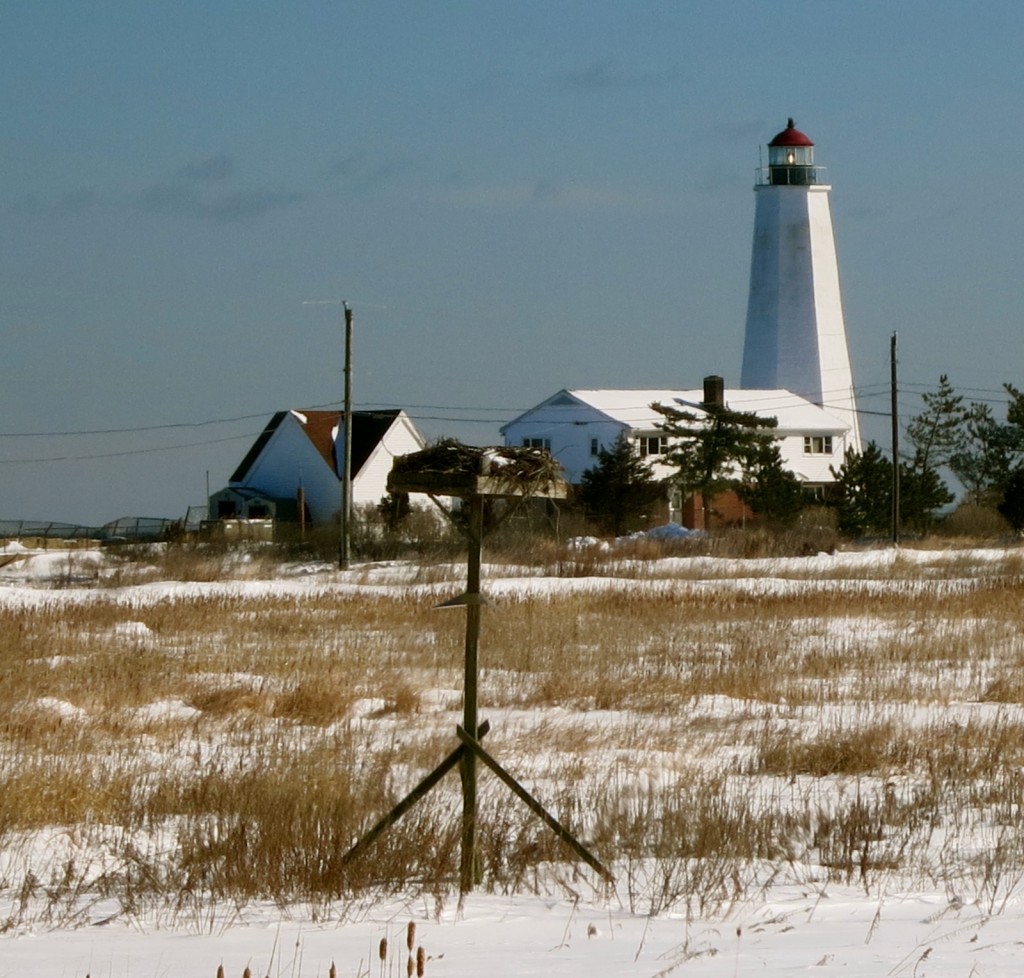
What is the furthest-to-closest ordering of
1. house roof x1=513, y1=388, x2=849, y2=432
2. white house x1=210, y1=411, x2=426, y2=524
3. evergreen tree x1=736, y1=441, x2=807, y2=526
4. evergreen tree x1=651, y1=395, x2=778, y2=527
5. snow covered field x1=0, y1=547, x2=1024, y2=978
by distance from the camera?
house roof x1=513, y1=388, x2=849, y2=432 < white house x1=210, y1=411, x2=426, y2=524 < evergreen tree x1=651, y1=395, x2=778, y2=527 < evergreen tree x1=736, y1=441, x2=807, y2=526 < snow covered field x1=0, y1=547, x2=1024, y2=978

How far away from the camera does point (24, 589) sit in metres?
31.2

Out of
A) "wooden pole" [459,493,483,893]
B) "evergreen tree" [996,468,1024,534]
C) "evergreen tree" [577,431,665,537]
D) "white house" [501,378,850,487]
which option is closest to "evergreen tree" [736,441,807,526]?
"evergreen tree" [577,431,665,537]

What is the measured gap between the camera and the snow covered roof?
6462 centimetres

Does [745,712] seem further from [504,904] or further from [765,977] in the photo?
[765,977]

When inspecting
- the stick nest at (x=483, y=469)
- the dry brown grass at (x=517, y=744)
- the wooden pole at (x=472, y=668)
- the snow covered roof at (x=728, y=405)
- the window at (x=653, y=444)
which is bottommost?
the dry brown grass at (x=517, y=744)

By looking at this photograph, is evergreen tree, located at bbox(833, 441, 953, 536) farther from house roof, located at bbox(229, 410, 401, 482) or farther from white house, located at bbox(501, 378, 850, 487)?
house roof, located at bbox(229, 410, 401, 482)

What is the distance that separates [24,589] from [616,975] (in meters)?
27.1

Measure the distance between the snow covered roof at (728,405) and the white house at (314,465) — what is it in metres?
7.08

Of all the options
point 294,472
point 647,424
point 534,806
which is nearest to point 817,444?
point 647,424

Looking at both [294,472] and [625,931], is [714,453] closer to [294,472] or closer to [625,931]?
[294,472]

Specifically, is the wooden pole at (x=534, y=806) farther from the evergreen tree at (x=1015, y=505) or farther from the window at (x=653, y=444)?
the window at (x=653, y=444)

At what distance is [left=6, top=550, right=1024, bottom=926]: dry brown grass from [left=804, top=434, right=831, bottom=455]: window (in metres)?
45.2

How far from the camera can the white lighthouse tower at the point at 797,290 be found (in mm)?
67438

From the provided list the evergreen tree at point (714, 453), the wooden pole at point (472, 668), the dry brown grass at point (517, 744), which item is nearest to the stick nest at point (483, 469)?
the wooden pole at point (472, 668)
